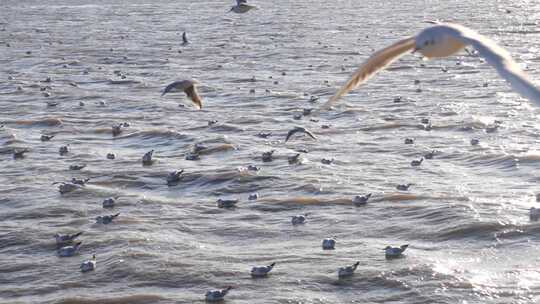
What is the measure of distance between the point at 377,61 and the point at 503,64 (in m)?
2.68

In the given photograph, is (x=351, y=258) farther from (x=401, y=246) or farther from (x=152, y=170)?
(x=152, y=170)

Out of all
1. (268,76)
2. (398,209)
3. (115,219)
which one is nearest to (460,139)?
(398,209)

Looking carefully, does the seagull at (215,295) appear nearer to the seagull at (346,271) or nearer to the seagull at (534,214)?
the seagull at (346,271)

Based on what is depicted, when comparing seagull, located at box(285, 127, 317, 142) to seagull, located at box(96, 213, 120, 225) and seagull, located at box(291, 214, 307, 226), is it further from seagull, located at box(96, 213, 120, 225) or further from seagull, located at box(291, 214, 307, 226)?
seagull, located at box(96, 213, 120, 225)

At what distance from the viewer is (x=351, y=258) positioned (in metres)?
15.0

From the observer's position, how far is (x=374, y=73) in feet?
33.4

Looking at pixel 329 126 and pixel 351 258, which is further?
pixel 329 126

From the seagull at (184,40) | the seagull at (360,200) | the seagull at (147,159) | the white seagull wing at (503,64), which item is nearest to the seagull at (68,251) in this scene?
the seagull at (360,200)

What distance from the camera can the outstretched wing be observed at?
9867 mm

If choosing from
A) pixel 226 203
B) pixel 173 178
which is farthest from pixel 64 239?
pixel 173 178

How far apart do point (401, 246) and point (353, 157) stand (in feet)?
22.4

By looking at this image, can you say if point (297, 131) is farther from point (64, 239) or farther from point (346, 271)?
point (346, 271)

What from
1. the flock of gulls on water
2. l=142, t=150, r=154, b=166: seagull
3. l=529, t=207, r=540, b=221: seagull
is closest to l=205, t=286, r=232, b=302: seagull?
the flock of gulls on water

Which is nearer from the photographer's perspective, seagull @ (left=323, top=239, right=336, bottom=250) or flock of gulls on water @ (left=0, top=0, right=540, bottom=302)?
flock of gulls on water @ (left=0, top=0, right=540, bottom=302)
